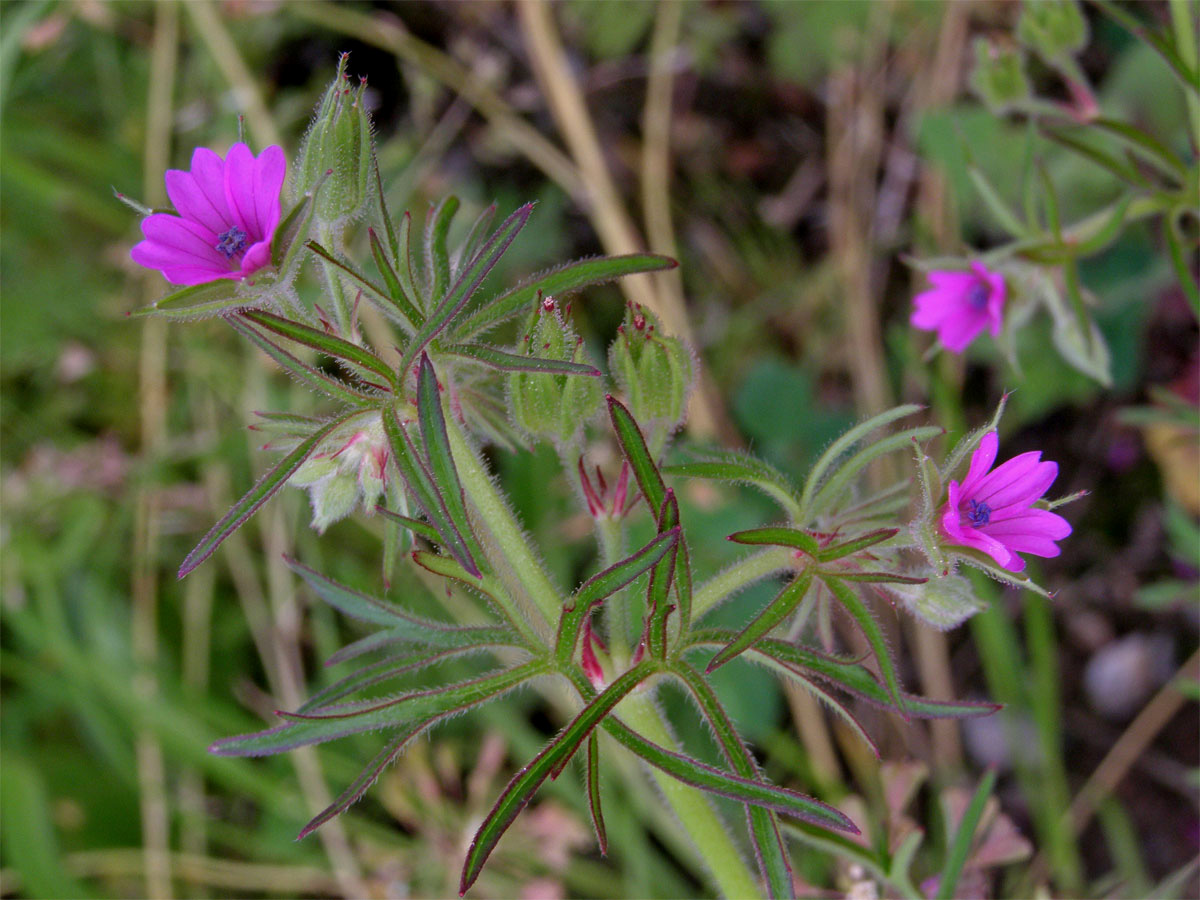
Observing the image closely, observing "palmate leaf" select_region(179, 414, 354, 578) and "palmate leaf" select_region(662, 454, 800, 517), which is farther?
"palmate leaf" select_region(662, 454, 800, 517)

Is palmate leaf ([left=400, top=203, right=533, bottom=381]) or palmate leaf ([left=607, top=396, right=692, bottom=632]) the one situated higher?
palmate leaf ([left=400, top=203, right=533, bottom=381])

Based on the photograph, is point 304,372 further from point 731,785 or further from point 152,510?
point 152,510

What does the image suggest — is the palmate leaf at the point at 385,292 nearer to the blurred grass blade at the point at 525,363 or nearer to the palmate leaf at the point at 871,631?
the blurred grass blade at the point at 525,363

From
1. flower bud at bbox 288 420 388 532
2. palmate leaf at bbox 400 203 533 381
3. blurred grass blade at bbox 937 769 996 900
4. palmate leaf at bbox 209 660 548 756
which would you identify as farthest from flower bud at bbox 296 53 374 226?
blurred grass blade at bbox 937 769 996 900

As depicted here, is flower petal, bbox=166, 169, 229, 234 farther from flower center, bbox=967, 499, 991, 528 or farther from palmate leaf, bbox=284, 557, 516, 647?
flower center, bbox=967, 499, 991, 528

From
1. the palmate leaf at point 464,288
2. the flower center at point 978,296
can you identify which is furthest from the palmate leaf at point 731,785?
the flower center at point 978,296

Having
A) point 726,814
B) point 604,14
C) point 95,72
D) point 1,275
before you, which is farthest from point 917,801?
point 95,72

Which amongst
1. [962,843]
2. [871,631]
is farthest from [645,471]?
[962,843]
